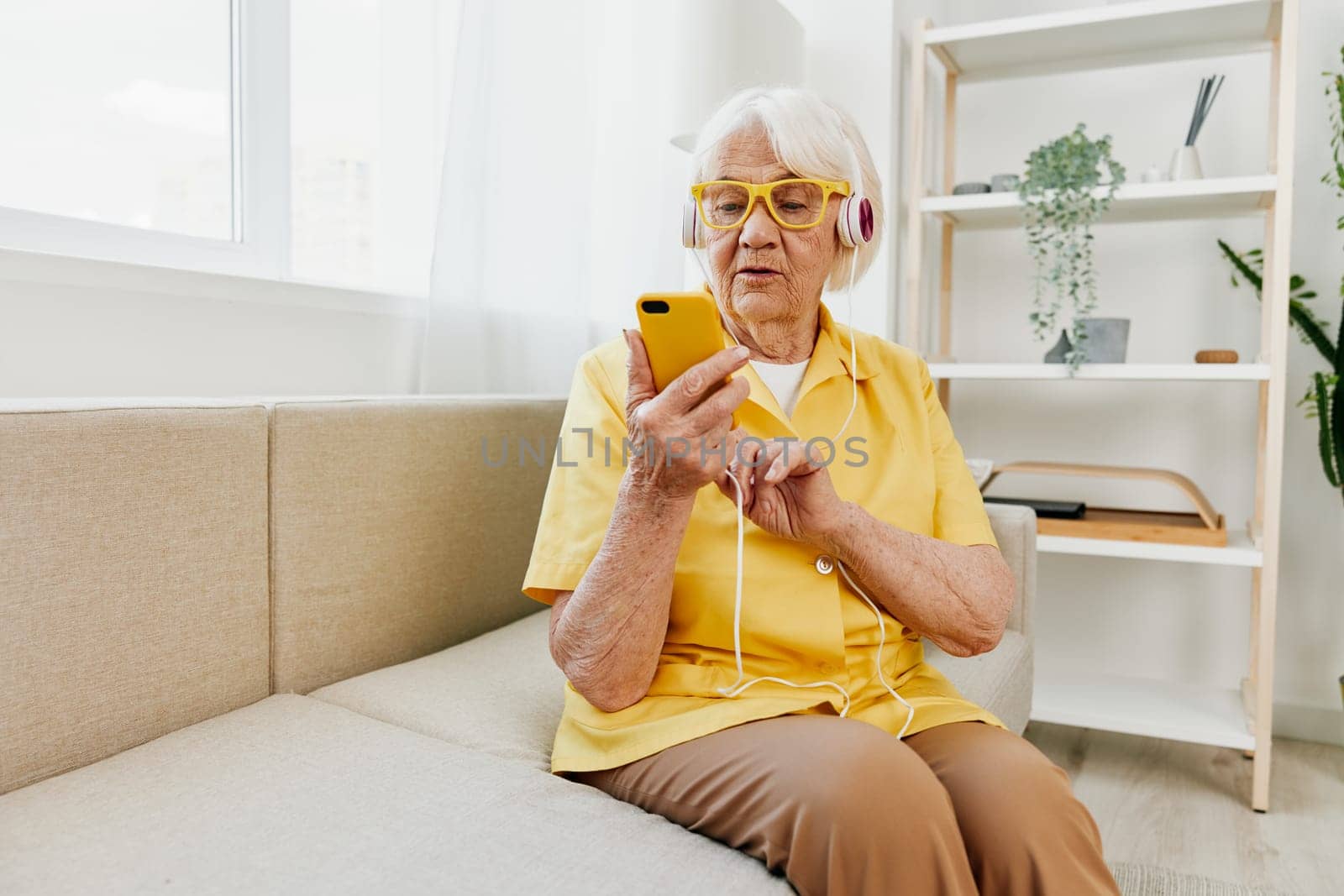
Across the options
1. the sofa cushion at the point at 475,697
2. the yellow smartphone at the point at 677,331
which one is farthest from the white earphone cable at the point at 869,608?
the sofa cushion at the point at 475,697

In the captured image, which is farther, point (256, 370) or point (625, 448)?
point (256, 370)

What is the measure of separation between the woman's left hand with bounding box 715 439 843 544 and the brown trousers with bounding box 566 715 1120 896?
0.19 meters

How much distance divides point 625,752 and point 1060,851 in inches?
16.4

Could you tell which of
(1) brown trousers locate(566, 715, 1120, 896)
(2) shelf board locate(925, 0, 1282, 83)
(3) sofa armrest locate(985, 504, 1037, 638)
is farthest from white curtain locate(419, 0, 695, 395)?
(1) brown trousers locate(566, 715, 1120, 896)

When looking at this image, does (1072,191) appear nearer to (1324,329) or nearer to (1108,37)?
(1108,37)

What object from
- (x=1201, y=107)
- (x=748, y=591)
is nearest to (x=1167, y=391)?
(x=1201, y=107)

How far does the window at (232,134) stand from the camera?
1.35 meters

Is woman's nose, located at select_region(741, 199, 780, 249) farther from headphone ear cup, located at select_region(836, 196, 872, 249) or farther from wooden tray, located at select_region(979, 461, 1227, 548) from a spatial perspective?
wooden tray, located at select_region(979, 461, 1227, 548)

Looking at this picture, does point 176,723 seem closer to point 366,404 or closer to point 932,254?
point 366,404

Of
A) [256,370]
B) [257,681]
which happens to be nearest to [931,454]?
[257,681]

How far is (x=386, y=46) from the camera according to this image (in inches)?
70.4

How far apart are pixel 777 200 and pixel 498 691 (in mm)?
714

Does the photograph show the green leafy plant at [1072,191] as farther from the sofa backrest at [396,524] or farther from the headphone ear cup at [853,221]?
the sofa backrest at [396,524]

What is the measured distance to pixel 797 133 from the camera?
3.61 ft
